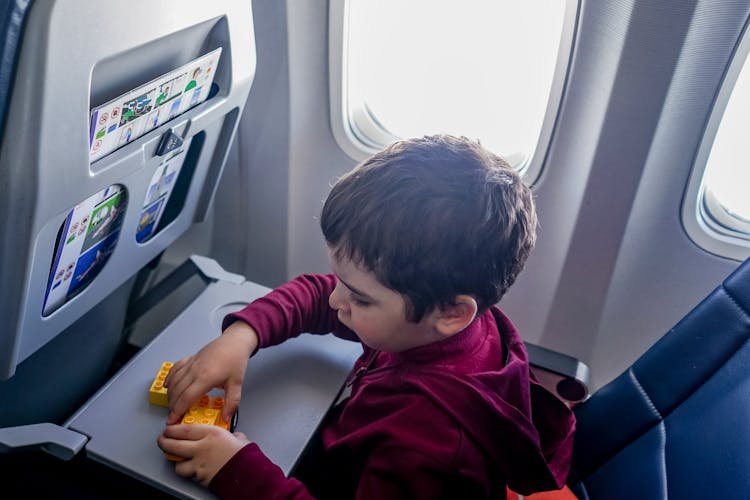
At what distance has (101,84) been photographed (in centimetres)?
77

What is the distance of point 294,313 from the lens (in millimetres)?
1062

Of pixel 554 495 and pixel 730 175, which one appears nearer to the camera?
pixel 554 495

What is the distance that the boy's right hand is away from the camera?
0.91 m

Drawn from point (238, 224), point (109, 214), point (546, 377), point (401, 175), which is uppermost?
point (401, 175)

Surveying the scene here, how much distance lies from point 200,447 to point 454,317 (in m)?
0.35

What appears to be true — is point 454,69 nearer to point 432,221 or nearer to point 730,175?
point 730,175

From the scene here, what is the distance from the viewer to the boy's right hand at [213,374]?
91 centimetres

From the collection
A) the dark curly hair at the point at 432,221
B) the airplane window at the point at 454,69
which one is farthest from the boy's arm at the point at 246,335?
the airplane window at the point at 454,69

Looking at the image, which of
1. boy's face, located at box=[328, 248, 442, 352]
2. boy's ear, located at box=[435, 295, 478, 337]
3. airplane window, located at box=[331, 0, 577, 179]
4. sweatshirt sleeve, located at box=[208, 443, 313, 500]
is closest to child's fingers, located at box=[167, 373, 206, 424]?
sweatshirt sleeve, located at box=[208, 443, 313, 500]

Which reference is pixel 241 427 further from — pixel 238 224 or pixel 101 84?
pixel 238 224

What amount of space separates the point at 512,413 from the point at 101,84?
62 cm

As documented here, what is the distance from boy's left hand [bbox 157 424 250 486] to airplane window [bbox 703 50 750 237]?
1.01 m

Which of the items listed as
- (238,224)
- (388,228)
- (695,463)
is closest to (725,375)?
(695,463)

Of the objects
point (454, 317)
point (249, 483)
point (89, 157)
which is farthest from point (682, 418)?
point (89, 157)
